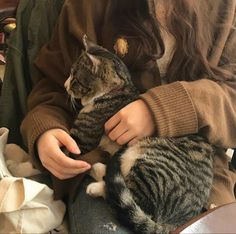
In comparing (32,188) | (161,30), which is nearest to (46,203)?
(32,188)

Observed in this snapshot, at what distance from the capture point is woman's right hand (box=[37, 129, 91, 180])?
0.95 meters

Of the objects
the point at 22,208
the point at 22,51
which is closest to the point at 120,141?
the point at 22,208

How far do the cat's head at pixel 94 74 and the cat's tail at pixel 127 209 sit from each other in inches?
10.6

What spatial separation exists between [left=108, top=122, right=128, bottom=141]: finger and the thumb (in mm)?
96

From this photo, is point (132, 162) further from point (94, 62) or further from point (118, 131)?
point (94, 62)

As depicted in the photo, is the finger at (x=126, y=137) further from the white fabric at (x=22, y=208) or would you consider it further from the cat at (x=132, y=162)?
the white fabric at (x=22, y=208)

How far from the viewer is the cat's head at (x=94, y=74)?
3.61ft

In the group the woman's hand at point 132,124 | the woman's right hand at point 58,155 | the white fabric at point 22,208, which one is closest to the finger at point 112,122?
the woman's hand at point 132,124

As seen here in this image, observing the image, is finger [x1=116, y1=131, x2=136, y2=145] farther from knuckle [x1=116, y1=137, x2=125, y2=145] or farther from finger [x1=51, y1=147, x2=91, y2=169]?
finger [x1=51, y1=147, x2=91, y2=169]

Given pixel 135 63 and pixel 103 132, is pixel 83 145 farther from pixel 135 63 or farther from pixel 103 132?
pixel 135 63

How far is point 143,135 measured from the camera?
3.37 ft

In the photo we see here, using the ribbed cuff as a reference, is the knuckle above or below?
below

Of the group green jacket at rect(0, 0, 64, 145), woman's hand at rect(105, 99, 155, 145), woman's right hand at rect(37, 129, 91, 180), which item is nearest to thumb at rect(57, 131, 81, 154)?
woman's right hand at rect(37, 129, 91, 180)

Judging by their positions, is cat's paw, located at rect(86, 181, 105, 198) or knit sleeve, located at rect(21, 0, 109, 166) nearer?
cat's paw, located at rect(86, 181, 105, 198)
